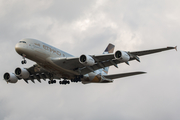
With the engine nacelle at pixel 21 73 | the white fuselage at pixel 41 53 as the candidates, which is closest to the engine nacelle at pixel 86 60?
the white fuselage at pixel 41 53

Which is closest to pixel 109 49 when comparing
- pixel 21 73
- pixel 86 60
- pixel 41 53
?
pixel 86 60

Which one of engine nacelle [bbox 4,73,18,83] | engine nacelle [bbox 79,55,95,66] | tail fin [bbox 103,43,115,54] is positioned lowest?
engine nacelle [bbox 4,73,18,83]

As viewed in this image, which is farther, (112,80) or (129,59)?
(112,80)

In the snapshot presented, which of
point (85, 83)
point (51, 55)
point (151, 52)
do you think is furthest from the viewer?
point (85, 83)

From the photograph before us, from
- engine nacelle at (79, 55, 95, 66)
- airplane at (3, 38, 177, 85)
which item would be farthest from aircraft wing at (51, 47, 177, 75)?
engine nacelle at (79, 55, 95, 66)

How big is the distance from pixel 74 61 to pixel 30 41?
653cm

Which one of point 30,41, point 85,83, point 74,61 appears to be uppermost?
point 30,41

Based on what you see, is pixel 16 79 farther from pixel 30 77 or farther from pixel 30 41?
pixel 30 41

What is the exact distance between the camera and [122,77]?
4038cm

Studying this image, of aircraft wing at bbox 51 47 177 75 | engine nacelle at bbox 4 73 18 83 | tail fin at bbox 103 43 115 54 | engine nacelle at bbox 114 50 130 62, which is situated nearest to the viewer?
engine nacelle at bbox 114 50 130 62

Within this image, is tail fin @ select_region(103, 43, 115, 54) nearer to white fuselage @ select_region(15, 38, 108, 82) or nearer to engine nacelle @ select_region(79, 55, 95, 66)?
white fuselage @ select_region(15, 38, 108, 82)

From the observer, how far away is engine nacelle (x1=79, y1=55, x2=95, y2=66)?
33844mm

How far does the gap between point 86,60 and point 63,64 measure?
402cm

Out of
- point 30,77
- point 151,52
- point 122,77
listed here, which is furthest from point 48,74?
point 151,52
